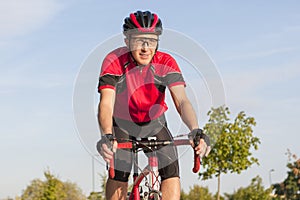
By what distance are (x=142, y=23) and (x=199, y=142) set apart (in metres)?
1.28

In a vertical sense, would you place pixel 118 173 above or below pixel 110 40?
below

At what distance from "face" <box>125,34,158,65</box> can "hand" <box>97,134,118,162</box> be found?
1046mm

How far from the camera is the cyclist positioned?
6.76 meters

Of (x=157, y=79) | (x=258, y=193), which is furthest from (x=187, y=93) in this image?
(x=258, y=193)

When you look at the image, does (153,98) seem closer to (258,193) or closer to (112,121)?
(112,121)

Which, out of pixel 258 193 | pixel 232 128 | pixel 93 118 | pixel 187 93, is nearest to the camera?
pixel 93 118

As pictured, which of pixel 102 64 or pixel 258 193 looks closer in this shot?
pixel 102 64

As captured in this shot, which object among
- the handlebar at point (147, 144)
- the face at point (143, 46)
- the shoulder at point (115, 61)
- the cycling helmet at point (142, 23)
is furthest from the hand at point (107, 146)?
the cycling helmet at point (142, 23)

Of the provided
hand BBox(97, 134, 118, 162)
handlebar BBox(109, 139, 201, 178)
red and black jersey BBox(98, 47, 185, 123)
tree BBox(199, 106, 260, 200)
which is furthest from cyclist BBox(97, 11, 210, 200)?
tree BBox(199, 106, 260, 200)

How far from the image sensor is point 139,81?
6871 millimetres

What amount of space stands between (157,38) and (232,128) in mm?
18701

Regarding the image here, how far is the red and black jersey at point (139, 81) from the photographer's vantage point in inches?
270

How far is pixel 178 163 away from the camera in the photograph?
6.98 metres

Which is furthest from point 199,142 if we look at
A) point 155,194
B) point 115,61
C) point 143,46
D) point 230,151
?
point 230,151
